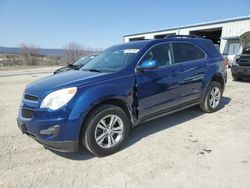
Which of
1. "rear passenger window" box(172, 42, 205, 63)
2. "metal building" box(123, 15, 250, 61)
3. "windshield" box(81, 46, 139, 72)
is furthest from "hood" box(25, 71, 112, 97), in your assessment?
"metal building" box(123, 15, 250, 61)

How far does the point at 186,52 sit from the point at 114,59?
1.66 meters

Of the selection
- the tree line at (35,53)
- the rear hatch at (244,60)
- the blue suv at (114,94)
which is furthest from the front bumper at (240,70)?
the tree line at (35,53)

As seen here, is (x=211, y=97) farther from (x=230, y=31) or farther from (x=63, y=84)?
(x=230, y=31)

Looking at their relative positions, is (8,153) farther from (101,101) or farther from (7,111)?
(7,111)

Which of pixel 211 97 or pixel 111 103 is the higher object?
pixel 111 103

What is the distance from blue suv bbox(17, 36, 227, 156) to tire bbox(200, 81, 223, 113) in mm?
198

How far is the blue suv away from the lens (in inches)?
119

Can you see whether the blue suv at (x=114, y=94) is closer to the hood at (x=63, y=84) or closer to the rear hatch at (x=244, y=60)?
the hood at (x=63, y=84)

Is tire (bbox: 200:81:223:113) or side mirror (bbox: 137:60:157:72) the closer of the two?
side mirror (bbox: 137:60:157:72)

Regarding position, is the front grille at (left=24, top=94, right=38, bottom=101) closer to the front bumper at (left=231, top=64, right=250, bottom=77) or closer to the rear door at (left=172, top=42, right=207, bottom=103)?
the rear door at (left=172, top=42, right=207, bottom=103)

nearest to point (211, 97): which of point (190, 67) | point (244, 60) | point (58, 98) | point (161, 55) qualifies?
point (190, 67)

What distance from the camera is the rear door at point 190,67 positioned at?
4.45 metres

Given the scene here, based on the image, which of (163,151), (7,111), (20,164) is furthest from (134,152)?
(7,111)

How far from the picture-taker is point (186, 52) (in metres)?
4.67
